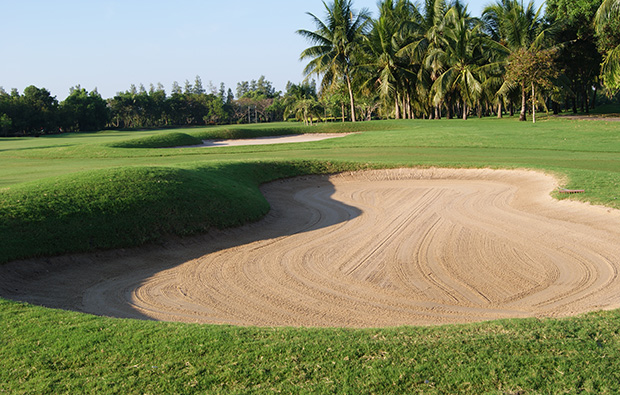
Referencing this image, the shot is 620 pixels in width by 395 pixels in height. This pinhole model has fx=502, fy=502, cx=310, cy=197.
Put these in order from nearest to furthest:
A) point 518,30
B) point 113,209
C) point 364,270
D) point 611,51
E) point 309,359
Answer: point 309,359 → point 364,270 → point 113,209 → point 611,51 → point 518,30

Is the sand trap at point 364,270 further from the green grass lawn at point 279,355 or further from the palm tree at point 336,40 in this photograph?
the palm tree at point 336,40

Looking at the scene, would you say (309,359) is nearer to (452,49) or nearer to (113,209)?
(113,209)

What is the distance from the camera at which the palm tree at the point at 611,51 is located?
110ft

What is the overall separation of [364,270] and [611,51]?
38131 millimetres

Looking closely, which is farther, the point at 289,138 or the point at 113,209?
the point at 289,138

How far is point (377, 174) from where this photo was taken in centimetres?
2002

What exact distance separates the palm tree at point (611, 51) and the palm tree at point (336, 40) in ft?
69.5

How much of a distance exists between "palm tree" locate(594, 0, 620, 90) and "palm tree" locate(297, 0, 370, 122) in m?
21.2

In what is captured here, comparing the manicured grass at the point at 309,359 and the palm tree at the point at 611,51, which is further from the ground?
the palm tree at the point at 611,51

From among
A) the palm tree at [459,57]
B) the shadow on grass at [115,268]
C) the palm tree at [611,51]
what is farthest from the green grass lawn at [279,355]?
the palm tree at [459,57]

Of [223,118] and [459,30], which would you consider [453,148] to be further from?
[223,118]

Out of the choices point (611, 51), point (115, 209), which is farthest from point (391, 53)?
point (115, 209)

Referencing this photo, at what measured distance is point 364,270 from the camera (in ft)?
33.0

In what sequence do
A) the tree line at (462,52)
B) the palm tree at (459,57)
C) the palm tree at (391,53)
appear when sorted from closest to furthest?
1. the tree line at (462,52)
2. the palm tree at (459,57)
3. the palm tree at (391,53)
